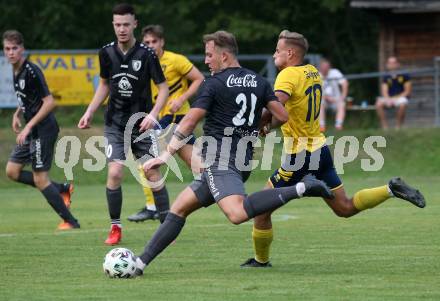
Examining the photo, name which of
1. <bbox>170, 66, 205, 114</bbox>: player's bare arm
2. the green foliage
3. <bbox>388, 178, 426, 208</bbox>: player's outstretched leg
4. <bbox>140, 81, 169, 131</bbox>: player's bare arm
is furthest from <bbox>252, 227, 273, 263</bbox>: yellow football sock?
the green foliage

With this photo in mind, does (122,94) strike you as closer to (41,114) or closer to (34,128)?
(41,114)

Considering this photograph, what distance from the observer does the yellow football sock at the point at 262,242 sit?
940cm

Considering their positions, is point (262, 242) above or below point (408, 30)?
above

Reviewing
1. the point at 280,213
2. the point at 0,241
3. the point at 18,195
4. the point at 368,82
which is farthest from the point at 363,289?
the point at 368,82

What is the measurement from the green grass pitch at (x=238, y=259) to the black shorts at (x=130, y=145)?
89 centimetres

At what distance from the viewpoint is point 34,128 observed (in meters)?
13.0

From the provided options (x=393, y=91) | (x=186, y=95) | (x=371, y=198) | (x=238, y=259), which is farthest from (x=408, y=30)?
(x=371, y=198)

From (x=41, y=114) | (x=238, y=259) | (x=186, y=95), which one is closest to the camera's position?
(x=238, y=259)

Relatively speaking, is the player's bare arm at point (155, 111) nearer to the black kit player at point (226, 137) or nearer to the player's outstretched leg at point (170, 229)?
the black kit player at point (226, 137)

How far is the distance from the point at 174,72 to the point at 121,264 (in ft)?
18.3

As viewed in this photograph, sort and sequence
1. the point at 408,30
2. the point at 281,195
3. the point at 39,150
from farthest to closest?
the point at 408,30
the point at 39,150
the point at 281,195

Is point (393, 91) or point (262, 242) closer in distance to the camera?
point (262, 242)

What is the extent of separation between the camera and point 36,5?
32.9 meters

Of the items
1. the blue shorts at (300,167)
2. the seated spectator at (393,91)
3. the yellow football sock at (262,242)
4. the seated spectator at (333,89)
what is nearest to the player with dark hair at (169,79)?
the blue shorts at (300,167)
